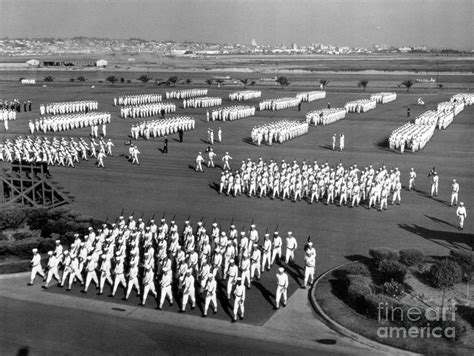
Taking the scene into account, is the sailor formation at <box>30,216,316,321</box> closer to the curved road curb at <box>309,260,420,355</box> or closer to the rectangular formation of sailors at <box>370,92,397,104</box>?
the curved road curb at <box>309,260,420,355</box>

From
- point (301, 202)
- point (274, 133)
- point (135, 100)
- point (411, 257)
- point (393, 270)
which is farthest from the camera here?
point (135, 100)

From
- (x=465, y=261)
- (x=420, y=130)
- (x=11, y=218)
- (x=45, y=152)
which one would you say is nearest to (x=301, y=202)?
(x=465, y=261)

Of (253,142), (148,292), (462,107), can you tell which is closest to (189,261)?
(148,292)

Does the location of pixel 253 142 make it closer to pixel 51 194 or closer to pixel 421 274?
pixel 51 194

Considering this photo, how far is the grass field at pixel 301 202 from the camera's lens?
2017 cm

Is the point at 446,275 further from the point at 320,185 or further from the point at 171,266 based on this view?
the point at 320,185

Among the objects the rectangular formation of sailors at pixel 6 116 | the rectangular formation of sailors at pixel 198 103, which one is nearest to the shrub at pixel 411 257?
the rectangular formation of sailors at pixel 6 116

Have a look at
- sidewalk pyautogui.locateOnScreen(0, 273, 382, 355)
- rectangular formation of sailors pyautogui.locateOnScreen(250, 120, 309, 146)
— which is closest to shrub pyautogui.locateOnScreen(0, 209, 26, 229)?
sidewalk pyautogui.locateOnScreen(0, 273, 382, 355)

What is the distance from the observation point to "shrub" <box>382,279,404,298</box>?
14.6 meters

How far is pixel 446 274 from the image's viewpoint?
48.9ft

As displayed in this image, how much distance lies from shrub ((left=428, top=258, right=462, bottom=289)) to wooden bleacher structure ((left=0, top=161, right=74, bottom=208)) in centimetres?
1538

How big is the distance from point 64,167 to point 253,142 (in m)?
13.0

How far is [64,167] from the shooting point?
104ft

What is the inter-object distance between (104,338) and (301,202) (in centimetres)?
1385
